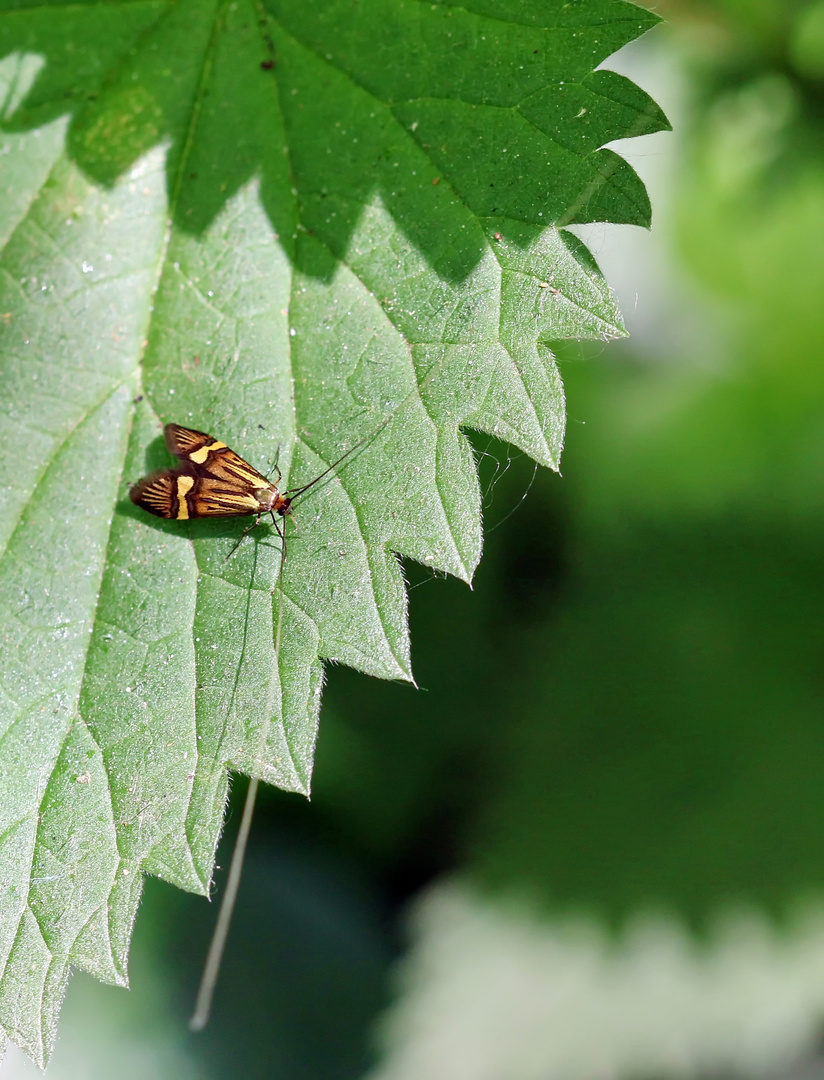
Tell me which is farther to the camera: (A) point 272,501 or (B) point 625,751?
(B) point 625,751

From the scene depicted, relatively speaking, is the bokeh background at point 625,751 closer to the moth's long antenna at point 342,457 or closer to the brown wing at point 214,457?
the moth's long antenna at point 342,457

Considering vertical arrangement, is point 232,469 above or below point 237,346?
below

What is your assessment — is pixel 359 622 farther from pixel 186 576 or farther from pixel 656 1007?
pixel 656 1007

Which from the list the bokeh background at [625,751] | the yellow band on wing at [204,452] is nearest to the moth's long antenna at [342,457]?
the yellow band on wing at [204,452]

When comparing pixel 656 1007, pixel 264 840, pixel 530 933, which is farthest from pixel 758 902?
pixel 264 840

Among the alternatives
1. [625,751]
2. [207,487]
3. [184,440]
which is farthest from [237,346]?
[625,751]

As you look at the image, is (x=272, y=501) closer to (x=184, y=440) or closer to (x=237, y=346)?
(x=184, y=440)

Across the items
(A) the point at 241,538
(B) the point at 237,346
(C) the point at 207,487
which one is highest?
(B) the point at 237,346
